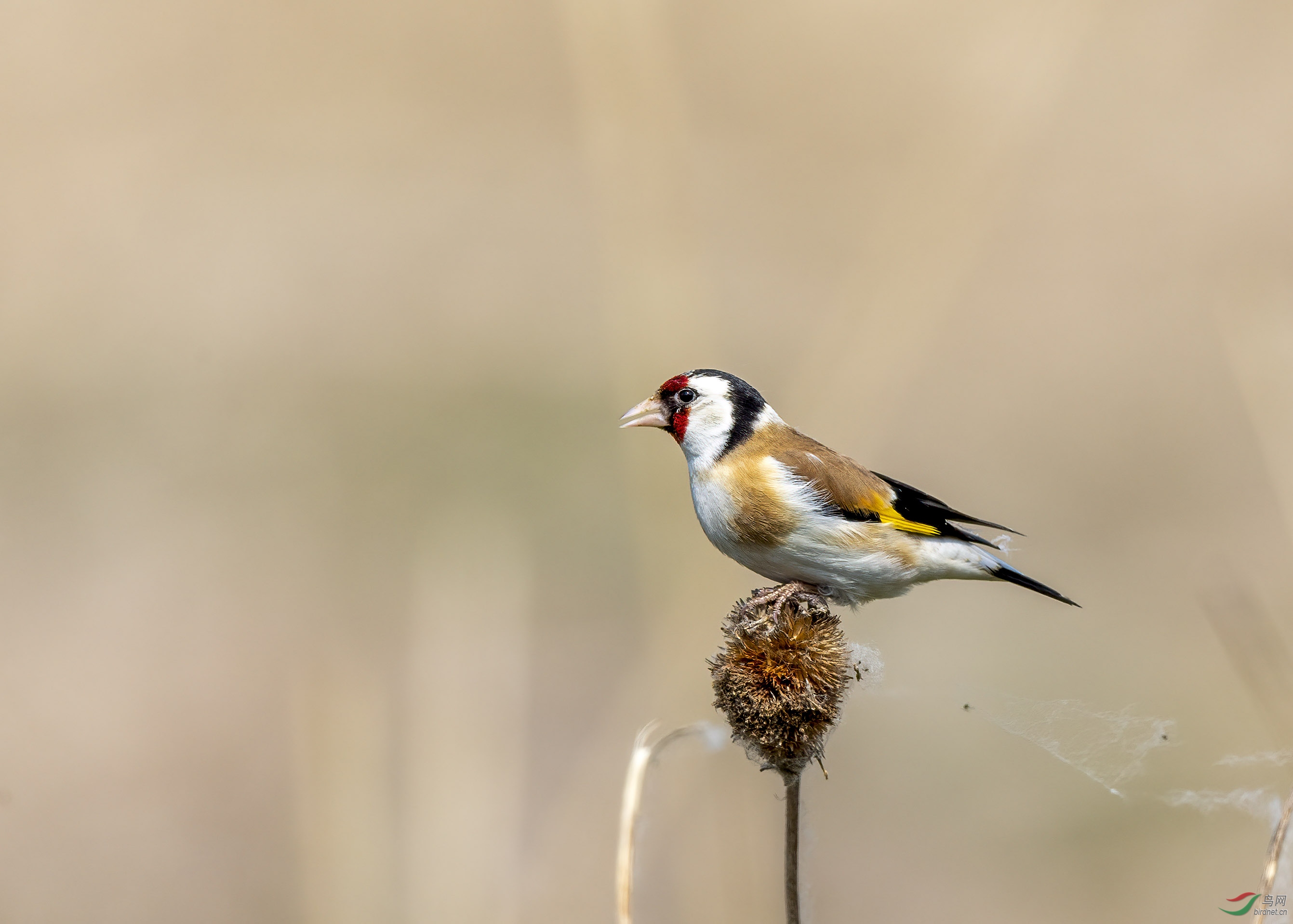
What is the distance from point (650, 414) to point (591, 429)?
6.93 meters

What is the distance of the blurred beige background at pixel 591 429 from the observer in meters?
3.98

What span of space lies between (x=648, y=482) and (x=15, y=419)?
950cm

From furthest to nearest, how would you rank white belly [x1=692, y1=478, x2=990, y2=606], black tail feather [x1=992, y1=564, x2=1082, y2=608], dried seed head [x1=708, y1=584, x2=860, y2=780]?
white belly [x1=692, y1=478, x2=990, y2=606] < black tail feather [x1=992, y1=564, x2=1082, y2=608] < dried seed head [x1=708, y1=584, x2=860, y2=780]

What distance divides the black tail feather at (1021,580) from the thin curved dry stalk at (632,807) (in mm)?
1297

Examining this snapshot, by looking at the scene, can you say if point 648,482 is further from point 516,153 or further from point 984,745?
point 516,153

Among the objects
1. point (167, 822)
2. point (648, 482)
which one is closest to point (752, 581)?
point (648, 482)

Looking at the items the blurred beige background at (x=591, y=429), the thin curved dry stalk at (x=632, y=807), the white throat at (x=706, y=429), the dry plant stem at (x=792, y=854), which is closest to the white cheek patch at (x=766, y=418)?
the white throat at (x=706, y=429)

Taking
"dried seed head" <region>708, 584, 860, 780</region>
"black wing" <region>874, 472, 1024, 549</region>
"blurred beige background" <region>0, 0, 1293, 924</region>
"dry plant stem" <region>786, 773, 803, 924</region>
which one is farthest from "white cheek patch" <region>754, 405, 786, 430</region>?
"dry plant stem" <region>786, 773, 803, 924</region>

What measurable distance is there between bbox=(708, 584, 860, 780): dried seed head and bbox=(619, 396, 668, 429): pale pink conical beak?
0.92m

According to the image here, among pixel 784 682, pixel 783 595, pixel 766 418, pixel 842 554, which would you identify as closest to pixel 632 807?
pixel 784 682

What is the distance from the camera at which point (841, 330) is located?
4.62 meters

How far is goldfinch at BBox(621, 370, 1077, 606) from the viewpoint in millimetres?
3729

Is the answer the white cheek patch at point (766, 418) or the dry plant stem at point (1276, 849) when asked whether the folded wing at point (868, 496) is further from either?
the dry plant stem at point (1276, 849)

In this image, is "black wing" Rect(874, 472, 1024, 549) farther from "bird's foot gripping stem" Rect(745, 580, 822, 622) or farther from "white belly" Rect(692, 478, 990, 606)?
"bird's foot gripping stem" Rect(745, 580, 822, 622)
